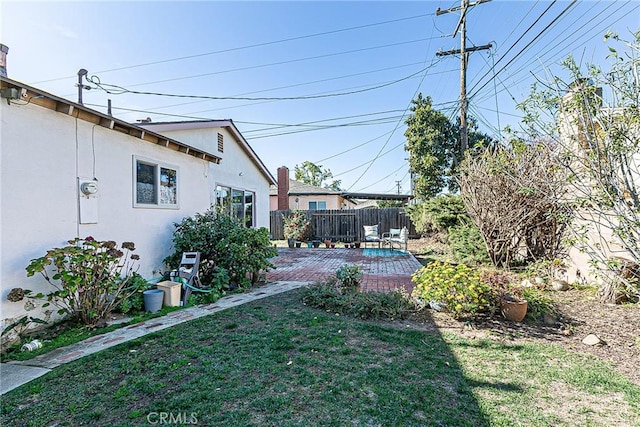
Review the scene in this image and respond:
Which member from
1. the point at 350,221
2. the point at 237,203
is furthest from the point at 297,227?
the point at 237,203

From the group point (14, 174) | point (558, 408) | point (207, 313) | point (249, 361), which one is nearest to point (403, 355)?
point (558, 408)

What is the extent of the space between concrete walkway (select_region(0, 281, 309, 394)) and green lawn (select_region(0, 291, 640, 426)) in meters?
0.21

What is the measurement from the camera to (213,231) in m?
6.36

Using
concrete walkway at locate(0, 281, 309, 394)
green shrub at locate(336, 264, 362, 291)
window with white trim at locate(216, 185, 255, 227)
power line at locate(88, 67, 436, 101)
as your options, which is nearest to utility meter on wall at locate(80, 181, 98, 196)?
concrete walkway at locate(0, 281, 309, 394)

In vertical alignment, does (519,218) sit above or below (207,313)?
above

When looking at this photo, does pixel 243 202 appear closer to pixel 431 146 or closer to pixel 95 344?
pixel 95 344

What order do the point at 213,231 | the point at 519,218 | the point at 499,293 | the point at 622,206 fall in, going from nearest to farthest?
1. the point at 622,206
2. the point at 499,293
3. the point at 213,231
4. the point at 519,218

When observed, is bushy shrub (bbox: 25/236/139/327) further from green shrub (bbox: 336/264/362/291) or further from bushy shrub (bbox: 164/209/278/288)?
green shrub (bbox: 336/264/362/291)

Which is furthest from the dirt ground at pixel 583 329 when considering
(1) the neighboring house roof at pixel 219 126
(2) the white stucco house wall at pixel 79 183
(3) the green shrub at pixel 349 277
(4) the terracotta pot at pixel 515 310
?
(1) the neighboring house roof at pixel 219 126

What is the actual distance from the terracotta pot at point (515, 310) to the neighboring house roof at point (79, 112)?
664 centimetres

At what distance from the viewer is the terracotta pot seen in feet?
14.1

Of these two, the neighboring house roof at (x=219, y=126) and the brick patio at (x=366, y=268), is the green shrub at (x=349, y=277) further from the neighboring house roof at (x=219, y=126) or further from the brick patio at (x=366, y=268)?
the neighboring house roof at (x=219, y=126)

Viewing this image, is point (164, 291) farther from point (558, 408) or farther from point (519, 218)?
point (519, 218)

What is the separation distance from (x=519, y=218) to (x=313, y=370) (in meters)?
6.60
